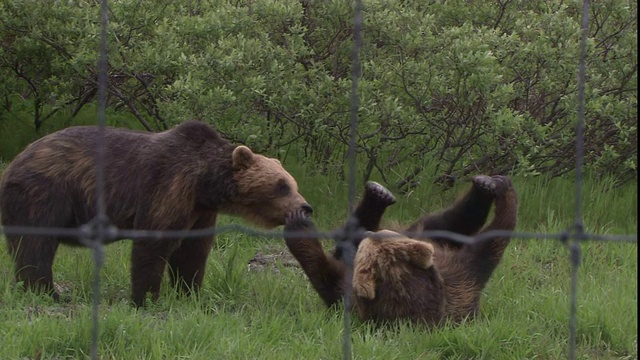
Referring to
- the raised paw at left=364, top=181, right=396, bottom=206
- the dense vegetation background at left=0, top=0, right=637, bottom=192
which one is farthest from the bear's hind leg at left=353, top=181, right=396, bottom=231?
the dense vegetation background at left=0, top=0, right=637, bottom=192

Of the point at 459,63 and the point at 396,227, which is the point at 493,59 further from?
the point at 396,227

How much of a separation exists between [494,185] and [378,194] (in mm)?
572

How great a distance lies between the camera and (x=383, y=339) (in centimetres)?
447

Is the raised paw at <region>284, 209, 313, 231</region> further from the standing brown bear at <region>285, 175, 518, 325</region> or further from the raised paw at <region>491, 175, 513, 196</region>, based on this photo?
the raised paw at <region>491, 175, 513, 196</region>

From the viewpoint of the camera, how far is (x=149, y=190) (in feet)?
17.1

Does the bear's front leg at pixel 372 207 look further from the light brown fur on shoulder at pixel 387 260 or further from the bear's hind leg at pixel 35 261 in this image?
the bear's hind leg at pixel 35 261

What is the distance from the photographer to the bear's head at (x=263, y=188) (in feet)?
17.5

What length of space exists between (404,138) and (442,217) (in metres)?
1.36

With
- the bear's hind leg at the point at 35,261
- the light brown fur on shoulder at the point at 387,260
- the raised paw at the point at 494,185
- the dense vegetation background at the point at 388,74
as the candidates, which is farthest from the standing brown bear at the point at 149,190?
the dense vegetation background at the point at 388,74

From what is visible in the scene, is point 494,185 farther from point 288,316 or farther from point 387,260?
point 288,316

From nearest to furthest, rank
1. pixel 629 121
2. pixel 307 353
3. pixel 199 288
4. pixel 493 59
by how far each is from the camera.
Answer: pixel 307 353 → pixel 199 288 → pixel 493 59 → pixel 629 121

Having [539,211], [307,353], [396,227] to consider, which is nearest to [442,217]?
[396,227]

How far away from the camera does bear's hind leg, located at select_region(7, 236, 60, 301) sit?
5148 millimetres

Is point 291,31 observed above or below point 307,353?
above
